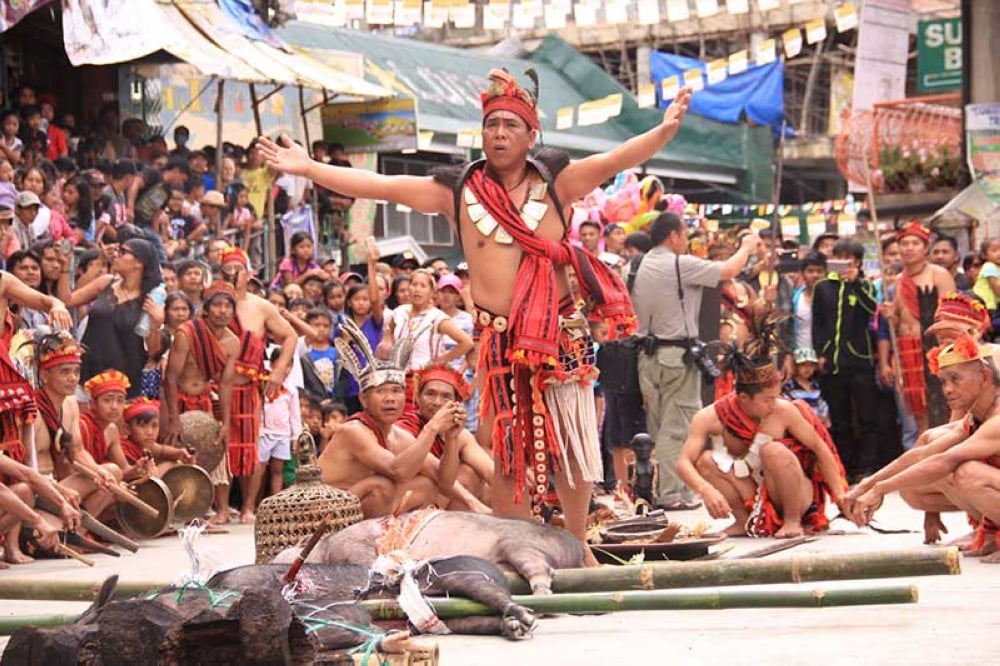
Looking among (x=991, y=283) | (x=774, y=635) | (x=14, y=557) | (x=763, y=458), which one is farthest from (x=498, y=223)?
(x=991, y=283)

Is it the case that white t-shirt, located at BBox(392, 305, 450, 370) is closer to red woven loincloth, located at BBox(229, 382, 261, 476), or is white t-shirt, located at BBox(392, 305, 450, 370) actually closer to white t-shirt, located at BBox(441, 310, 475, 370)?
white t-shirt, located at BBox(441, 310, 475, 370)

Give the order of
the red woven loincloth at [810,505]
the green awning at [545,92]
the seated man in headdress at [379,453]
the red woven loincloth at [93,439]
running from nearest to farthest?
the seated man in headdress at [379,453] → the red woven loincloth at [810,505] → the red woven loincloth at [93,439] → the green awning at [545,92]

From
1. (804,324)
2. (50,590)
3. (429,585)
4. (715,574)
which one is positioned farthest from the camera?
(804,324)

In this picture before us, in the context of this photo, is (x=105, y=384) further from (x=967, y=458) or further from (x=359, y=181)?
(x=967, y=458)

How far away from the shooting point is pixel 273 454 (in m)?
13.1

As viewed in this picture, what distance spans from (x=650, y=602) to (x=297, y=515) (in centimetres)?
227

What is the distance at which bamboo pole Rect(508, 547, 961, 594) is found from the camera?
6.43 metres

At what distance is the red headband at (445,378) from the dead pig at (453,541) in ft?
8.71

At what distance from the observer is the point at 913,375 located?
14.3m

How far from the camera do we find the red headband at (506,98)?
8.09 m

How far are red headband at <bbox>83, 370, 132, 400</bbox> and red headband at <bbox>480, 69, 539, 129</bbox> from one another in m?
4.15

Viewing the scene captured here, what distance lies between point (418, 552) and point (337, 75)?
43.5ft

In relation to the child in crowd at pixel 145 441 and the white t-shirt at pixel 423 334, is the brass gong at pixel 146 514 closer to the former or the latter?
the child in crowd at pixel 145 441

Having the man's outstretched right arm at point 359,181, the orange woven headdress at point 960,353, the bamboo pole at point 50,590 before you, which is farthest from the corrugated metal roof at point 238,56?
the bamboo pole at point 50,590
